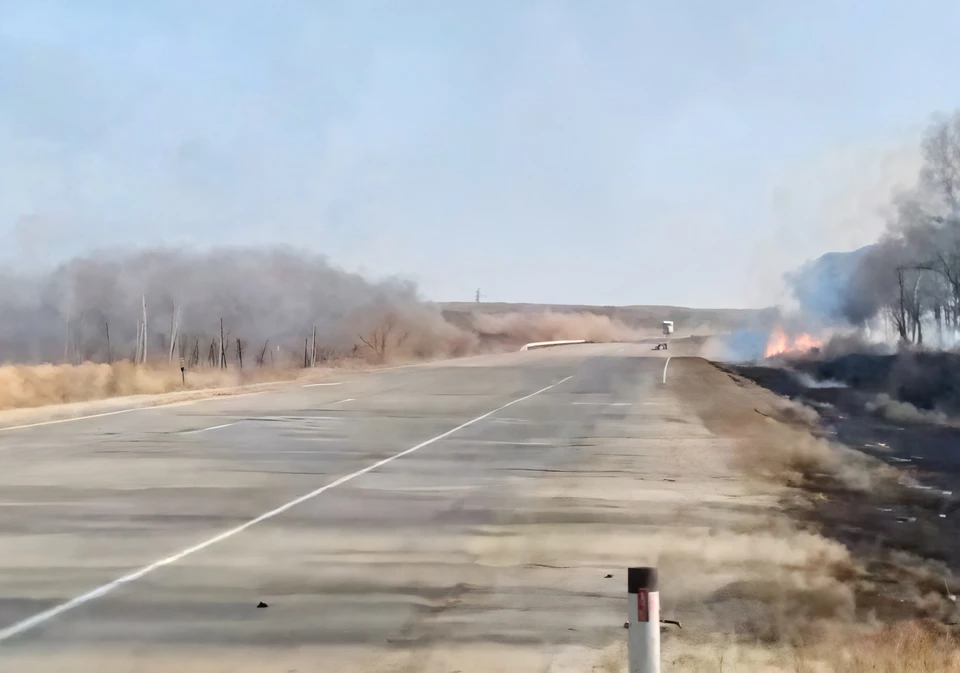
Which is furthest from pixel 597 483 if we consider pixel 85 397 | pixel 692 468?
pixel 85 397

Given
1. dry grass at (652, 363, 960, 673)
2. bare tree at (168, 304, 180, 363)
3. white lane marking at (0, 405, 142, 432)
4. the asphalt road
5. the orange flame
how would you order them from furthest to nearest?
the orange flame, bare tree at (168, 304, 180, 363), white lane marking at (0, 405, 142, 432), the asphalt road, dry grass at (652, 363, 960, 673)

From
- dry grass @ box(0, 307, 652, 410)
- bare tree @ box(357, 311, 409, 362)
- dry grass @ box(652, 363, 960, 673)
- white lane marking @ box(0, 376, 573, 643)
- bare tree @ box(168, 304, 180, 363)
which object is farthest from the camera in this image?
bare tree @ box(357, 311, 409, 362)

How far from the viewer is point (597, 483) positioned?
14.9 meters

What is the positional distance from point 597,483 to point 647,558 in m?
5.11

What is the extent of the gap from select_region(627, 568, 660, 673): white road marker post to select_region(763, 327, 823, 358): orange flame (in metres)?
62.7

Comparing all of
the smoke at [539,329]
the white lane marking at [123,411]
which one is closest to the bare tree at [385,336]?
the smoke at [539,329]

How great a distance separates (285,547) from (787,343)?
65036 millimetres

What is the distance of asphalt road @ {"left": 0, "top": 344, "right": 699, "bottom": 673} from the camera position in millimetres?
6930

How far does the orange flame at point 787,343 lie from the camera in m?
67.4

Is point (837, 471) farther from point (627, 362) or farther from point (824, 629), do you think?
point (627, 362)

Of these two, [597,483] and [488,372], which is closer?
[597,483]

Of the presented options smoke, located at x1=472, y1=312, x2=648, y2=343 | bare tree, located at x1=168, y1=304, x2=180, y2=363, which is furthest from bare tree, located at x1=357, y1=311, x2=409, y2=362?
smoke, located at x1=472, y1=312, x2=648, y2=343

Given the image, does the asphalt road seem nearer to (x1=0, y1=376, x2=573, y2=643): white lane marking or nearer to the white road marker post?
(x1=0, y1=376, x2=573, y2=643): white lane marking

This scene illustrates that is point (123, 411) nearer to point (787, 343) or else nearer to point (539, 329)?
point (787, 343)
